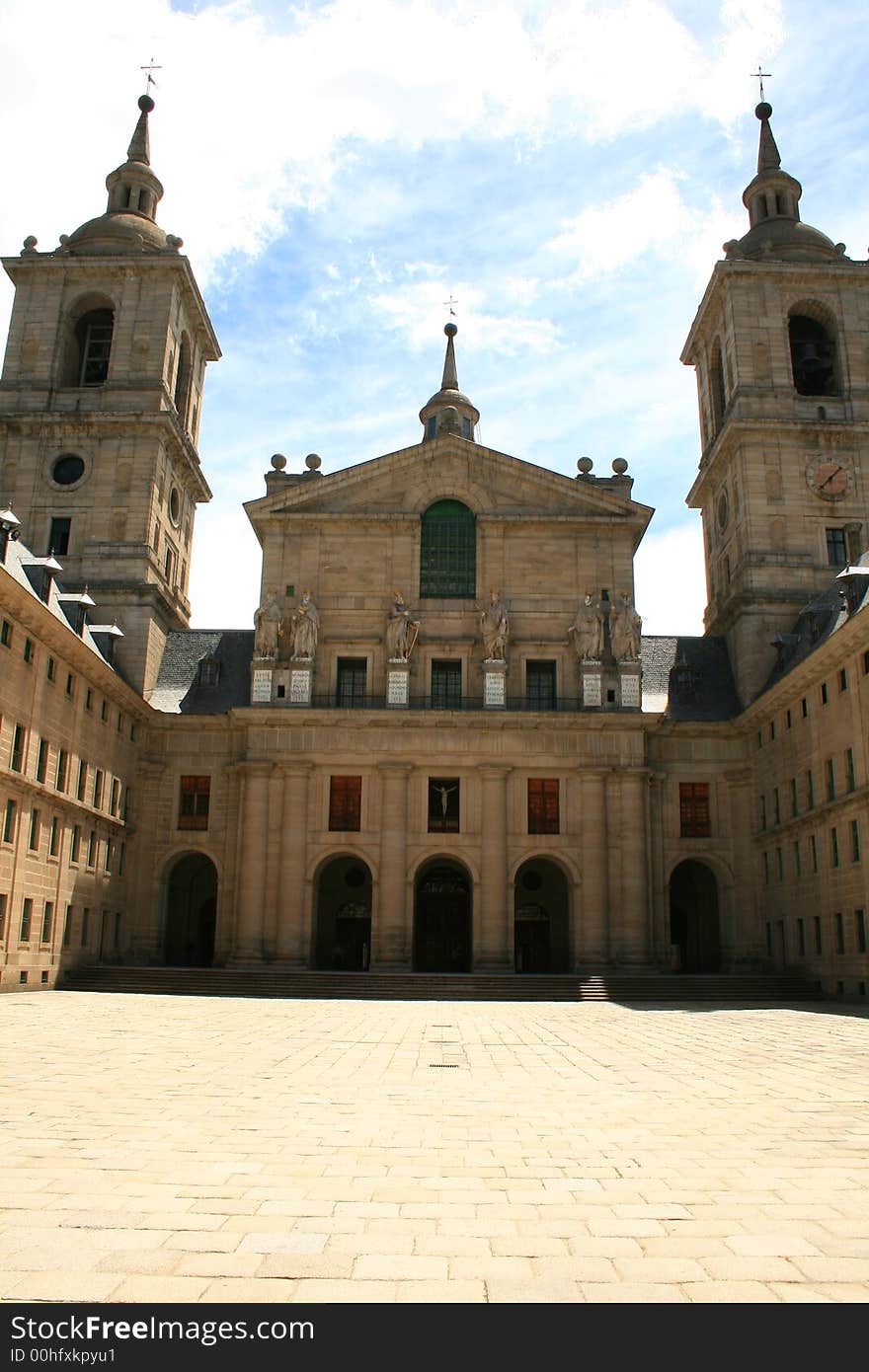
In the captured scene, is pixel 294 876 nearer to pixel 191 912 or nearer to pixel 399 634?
pixel 191 912

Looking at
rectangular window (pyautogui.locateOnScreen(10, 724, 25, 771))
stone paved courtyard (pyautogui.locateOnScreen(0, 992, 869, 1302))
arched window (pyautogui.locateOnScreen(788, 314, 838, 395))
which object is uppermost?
arched window (pyautogui.locateOnScreen(788, 314, 838, 395))

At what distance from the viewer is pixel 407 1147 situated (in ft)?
35.3

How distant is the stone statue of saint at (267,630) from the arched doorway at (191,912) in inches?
413

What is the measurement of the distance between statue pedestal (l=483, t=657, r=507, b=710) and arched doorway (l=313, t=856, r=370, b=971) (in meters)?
10.1

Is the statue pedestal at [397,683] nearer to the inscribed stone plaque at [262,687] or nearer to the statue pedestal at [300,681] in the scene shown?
the statue pedestal at [300,681]

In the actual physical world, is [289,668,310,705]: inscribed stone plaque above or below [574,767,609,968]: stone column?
above

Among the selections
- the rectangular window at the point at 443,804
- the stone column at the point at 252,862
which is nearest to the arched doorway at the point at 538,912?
the rectangular window at the point at 443,804

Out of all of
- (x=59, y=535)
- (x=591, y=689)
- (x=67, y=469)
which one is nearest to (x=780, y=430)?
(x=591, y=689)

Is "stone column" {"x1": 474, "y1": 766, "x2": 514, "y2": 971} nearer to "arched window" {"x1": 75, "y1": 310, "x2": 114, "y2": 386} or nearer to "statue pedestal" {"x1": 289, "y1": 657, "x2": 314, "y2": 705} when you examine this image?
"statue pedestal" {"x1": 289, "y1": 657, "x2": 314, "y2": 705}

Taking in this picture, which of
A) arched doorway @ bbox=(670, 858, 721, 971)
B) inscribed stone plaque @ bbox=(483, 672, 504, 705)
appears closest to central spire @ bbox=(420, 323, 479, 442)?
inscribed stone plaque @ bbox=(483, 672, 504, 705)

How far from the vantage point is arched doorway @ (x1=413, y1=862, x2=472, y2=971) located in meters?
52.0

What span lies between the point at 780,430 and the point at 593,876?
972 inches

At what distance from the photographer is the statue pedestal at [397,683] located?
50.0 metres
